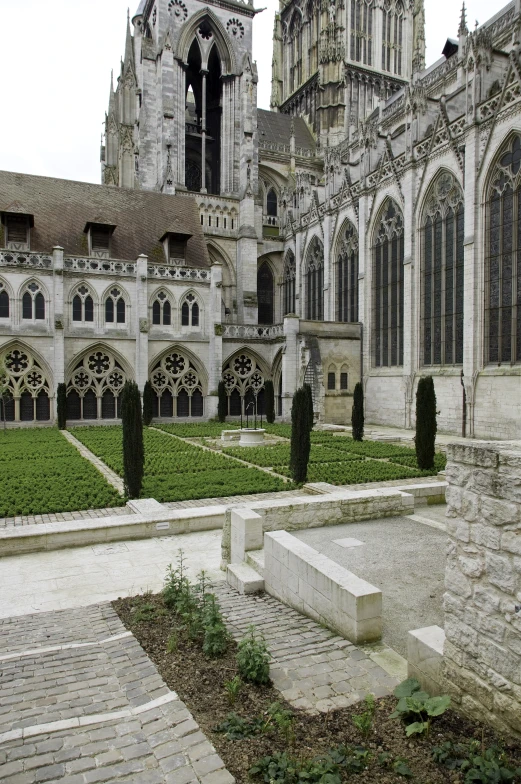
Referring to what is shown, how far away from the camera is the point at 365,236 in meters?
29.6

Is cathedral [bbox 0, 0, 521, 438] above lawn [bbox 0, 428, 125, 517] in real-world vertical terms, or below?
above

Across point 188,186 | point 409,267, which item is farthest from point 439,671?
point 188,186

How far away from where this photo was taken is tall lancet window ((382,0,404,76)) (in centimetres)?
4959

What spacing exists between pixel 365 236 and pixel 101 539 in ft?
80.8

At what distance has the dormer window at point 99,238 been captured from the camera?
2938 cm

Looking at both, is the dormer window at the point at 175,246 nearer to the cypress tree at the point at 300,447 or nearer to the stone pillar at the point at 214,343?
the stone pillar at the point at 214,343

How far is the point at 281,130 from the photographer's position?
47.7m

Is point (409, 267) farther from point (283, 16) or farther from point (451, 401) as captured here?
point (283, 16)

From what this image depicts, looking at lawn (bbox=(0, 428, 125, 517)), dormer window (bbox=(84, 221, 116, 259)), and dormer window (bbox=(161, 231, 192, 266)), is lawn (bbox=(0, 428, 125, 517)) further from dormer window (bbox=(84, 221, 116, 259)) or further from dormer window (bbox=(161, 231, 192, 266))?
dormer window (bbox=(161, 231, 192, 266))

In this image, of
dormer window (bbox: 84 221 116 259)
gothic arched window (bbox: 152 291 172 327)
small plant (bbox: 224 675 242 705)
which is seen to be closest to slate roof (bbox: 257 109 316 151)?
dormer window (bbox: 84 221 116 259)

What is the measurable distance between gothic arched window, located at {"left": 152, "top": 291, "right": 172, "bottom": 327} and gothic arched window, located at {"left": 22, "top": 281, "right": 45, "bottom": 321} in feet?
18.8

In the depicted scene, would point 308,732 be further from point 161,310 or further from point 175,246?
point 175,246

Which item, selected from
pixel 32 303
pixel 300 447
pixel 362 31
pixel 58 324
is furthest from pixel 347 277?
pixel 362 31

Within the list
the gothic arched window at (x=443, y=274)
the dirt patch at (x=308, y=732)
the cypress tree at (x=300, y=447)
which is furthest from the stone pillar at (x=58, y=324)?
the dirt patch at (x=308, y=732)
